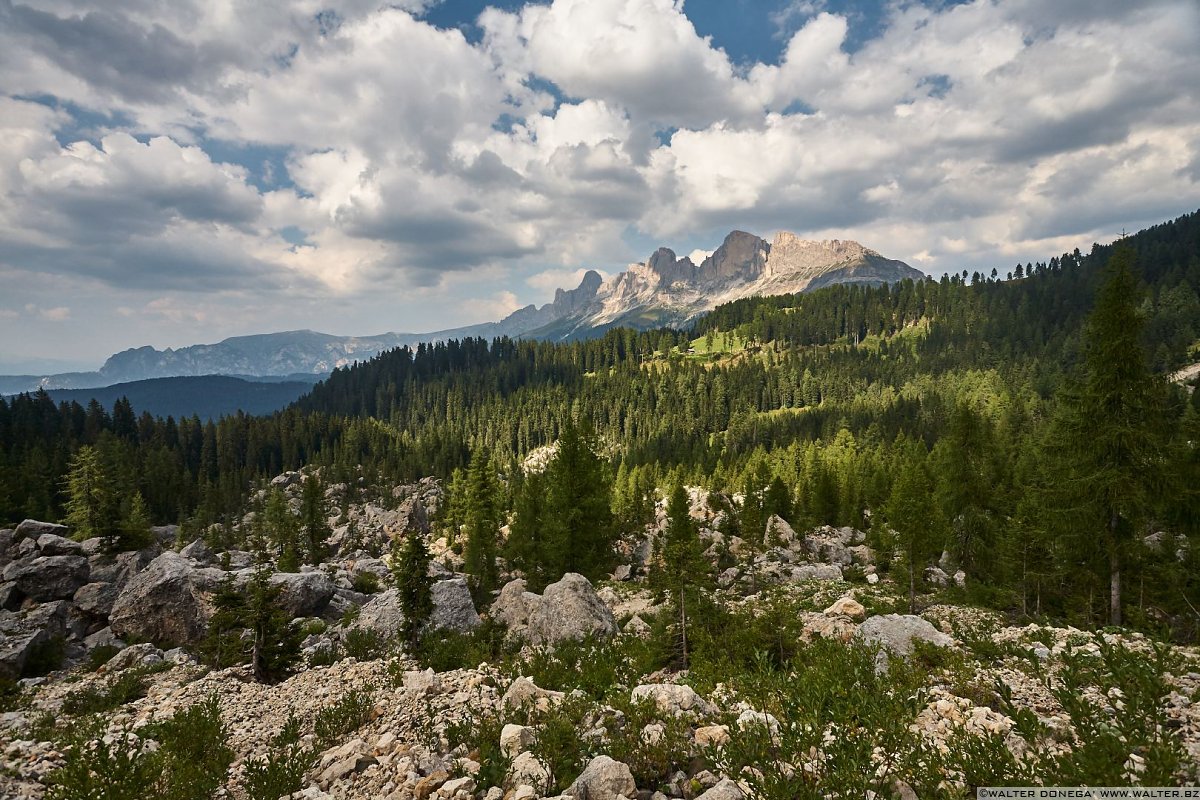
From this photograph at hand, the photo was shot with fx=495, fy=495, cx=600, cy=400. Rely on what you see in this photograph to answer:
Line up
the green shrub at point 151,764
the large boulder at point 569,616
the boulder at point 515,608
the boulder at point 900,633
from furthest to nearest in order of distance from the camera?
the boulder at point 515,608 < the large boulder at point 569,616 < the boulder at point 900,633 < the green shrub at point 151,764

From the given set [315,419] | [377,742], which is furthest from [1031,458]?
[315,419]

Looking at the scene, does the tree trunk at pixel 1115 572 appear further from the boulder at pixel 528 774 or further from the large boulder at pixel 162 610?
the large boulder at pixel 162 610

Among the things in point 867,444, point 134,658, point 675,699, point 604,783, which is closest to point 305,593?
point 134,658

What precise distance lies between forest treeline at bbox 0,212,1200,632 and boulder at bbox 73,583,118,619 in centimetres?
3094

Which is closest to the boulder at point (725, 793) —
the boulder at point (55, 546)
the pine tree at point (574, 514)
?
the pine tree at point (574, 514)

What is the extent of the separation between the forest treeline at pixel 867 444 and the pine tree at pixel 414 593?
17669 millimetres

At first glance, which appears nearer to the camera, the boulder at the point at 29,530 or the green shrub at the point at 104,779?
the green shrub at the point at 104,779

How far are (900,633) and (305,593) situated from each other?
32853 mm

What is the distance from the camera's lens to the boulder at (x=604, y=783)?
8.68 meters

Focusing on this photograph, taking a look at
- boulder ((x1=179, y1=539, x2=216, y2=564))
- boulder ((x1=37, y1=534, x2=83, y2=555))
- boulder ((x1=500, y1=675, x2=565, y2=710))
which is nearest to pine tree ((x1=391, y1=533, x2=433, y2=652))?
boulder ((x1=500, y1=675, x2=565, y2=710))

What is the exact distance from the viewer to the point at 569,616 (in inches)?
881

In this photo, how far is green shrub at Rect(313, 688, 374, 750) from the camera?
42.8 ft

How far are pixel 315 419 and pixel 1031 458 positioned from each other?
6910 inches

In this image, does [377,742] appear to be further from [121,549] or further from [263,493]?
[263,493]
